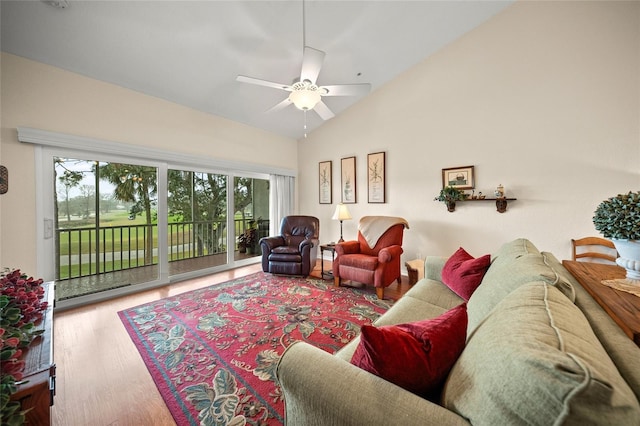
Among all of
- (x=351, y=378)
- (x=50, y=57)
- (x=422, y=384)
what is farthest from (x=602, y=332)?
(x=50, y=57)

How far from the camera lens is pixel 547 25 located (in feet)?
9.53

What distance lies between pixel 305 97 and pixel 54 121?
2798mm

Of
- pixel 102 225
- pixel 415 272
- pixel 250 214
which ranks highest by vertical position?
pixel 250 214

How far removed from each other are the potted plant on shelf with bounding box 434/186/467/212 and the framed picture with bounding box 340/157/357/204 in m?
1.52

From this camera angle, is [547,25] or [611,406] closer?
[611,406]

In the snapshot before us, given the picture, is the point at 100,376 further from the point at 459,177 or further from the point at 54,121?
the point at 459,177

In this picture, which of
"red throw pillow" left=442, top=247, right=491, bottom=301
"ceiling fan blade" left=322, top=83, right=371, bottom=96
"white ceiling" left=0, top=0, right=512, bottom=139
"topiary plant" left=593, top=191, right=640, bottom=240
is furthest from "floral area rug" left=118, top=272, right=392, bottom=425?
"white ceiling" left=0, top=0, right=512, bottom=139

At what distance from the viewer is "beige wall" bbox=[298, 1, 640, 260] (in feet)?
8.63

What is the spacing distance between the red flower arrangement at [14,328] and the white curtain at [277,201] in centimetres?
363

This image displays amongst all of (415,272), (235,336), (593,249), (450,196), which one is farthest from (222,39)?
(593,249)

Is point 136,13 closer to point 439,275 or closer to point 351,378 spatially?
point 351,378

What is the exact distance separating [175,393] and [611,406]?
2.00 m

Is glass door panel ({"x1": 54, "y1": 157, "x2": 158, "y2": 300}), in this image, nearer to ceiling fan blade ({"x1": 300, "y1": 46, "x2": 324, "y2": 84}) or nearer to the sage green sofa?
ceiling fan blade ({"x1": 300, "y1": 46, "x2": 324, "y2": 84})

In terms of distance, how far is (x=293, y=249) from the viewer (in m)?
3.97
